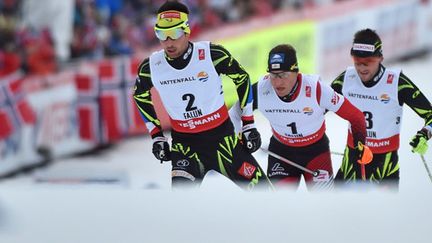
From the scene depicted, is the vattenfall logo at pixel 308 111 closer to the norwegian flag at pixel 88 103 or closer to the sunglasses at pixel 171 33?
the sunglasses at pixel 171 33

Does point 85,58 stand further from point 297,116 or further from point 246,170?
point 246,170

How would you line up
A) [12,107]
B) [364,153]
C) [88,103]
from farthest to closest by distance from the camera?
[88,103], [12,107], [364,153]

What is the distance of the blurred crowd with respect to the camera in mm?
10883

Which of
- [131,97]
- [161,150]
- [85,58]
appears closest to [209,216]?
[161,150]

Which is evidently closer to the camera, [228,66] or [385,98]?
[228,66]

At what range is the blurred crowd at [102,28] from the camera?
428 inches

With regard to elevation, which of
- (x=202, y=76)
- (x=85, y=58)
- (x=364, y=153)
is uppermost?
(x=202, y=76)

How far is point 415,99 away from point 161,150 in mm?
1826

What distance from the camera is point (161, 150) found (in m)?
6.73

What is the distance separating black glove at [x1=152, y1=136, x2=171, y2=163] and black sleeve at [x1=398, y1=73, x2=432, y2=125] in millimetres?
1725

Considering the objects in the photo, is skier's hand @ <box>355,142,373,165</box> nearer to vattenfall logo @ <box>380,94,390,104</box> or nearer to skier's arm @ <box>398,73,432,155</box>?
skier's arm @ <box>398,73,432,155</box>

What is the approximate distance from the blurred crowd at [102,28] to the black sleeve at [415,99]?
5.10 meters

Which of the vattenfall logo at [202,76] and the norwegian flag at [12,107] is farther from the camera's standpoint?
the norwegian flag at [12,107]

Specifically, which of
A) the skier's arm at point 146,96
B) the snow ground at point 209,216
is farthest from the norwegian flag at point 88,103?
the snow ground at point 209,216
